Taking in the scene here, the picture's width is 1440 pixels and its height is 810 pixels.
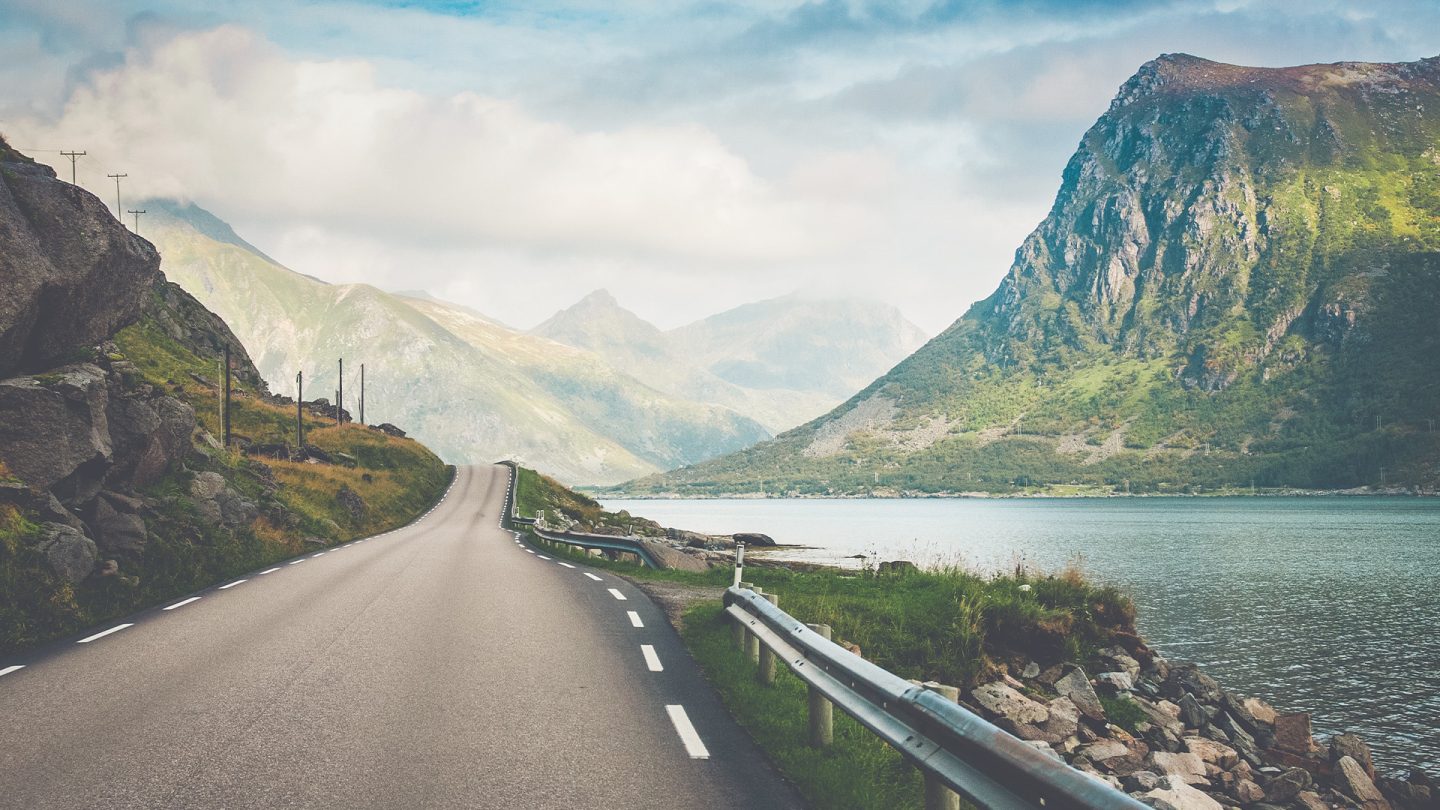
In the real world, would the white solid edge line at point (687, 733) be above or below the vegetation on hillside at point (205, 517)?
below

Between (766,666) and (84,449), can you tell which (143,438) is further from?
(766,666)

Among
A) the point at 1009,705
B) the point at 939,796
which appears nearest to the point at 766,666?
the point at 939,796

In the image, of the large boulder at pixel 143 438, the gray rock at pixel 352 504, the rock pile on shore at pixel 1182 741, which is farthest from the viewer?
the gray rock at pixel 352 504

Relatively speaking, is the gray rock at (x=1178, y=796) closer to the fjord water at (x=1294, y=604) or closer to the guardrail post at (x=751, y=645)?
the guardrail post at (x=751, y=645)

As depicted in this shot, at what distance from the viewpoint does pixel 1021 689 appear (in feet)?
48.1

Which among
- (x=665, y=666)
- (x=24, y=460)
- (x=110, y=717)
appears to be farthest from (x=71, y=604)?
(x=665, y=666)

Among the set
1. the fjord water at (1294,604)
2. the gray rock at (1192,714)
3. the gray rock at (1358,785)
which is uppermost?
the gray rock at (1192,714)

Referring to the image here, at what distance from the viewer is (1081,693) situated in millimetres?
15211

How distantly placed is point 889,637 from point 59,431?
14.5 metres

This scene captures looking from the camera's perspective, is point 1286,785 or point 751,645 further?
point 1286,785

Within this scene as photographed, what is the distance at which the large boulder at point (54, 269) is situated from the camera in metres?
16.2

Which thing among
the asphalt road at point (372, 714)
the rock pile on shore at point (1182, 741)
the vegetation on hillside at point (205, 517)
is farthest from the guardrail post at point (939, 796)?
the vegetation on hillside at point (205, 517)

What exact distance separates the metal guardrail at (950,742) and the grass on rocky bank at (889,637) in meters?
0.52

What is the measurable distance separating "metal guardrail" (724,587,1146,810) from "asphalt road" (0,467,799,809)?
811mm
